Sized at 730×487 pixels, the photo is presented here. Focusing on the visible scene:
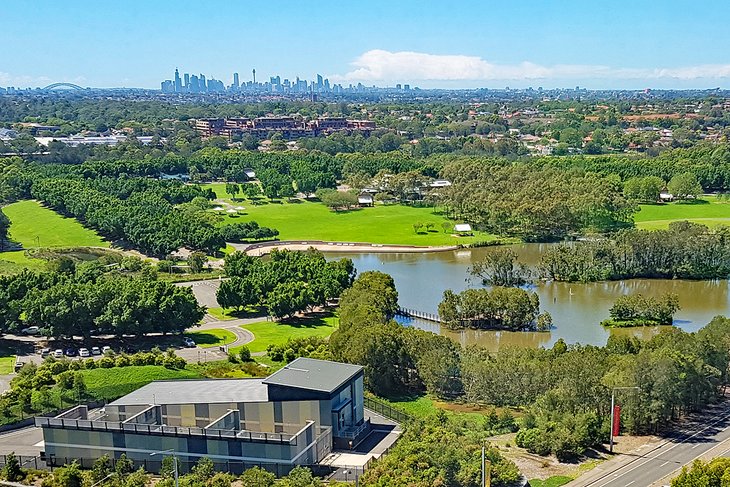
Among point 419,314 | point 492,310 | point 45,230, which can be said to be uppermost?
point 45,230

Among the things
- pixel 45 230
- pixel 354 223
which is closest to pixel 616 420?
pixel 354 223

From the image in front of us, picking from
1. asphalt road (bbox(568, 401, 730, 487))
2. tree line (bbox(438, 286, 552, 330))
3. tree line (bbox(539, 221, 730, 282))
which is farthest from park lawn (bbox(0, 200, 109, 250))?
asphalt road (bbox(568, 401, 730, 487))

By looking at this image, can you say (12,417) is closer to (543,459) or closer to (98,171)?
(543,459)

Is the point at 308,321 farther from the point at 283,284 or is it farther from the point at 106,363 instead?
the point at 106,363

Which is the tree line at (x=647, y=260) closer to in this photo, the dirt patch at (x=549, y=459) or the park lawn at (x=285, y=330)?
the park lawn at (x=285, y=330)

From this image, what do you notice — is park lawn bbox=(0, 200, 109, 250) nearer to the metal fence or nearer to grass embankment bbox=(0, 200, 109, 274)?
grass embankment bbox=(0, 200, 109, 274)

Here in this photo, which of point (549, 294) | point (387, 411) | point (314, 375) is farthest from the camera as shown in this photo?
point (549, 294)
